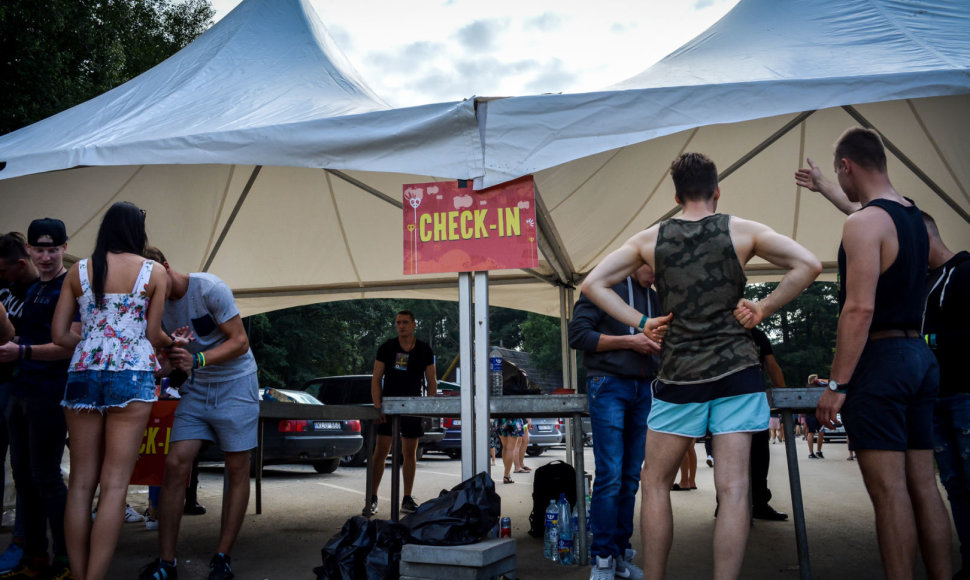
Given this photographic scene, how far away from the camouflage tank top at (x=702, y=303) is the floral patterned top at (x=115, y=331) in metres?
2.32

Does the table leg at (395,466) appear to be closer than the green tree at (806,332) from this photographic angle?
Yes

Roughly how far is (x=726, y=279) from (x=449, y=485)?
753cm

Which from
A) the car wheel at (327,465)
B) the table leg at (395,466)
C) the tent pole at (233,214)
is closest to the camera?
the table leg at (395,466)

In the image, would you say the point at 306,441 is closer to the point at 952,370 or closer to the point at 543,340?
the point at 952,370

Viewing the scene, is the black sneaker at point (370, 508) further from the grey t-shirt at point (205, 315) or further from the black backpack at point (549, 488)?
the grey t-shirt at point (205, 315)

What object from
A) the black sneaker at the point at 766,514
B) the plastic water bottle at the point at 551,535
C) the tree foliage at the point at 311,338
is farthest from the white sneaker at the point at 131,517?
the tree foliage at the point at 311,338

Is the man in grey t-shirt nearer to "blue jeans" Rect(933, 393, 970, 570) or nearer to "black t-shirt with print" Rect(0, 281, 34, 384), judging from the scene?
"black t-shirt with print" Rect(0, 281, 34, 384)

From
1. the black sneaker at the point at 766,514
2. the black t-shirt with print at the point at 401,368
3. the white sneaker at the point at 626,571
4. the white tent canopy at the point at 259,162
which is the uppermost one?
the white tent canopy at the point at 259,162

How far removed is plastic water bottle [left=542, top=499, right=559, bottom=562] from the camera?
4527mm

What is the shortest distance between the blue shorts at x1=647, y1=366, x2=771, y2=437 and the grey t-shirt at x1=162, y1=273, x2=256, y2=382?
7.73 feet

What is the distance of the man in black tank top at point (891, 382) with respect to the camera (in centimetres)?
268

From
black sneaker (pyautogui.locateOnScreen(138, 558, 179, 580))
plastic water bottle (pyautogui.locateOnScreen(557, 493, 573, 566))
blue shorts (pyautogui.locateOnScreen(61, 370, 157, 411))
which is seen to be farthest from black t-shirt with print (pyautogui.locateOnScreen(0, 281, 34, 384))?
plastic water bottle (pyautogui.locateOnScreen(557, 493, 573, 566))

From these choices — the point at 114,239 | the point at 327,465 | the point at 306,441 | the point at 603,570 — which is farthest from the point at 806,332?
the point at 114,239

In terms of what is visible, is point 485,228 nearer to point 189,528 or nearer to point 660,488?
point 660,488
